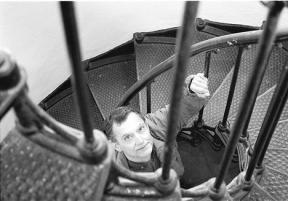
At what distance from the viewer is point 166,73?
3.36m

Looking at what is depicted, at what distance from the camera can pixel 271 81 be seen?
3033mm

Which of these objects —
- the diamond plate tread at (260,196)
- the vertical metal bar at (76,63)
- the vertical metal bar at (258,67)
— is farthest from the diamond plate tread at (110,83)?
the vertical metal bar at (76,63)

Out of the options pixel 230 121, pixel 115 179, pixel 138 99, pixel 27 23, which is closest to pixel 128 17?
pixel 138 99

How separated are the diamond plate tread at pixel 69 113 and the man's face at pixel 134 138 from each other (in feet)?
4.32

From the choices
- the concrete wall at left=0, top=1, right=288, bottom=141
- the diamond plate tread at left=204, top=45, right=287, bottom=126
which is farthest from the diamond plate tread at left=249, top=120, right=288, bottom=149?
the concrete wall at left=0, top=1, right=288, bottom=141

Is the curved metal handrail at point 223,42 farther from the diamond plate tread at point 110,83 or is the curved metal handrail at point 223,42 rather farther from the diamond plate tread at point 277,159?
the diamond plate tread at point 110,83

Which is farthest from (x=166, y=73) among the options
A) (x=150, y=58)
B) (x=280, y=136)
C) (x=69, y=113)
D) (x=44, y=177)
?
(x=44, y=177)

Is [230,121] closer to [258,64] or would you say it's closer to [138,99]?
[138,99]

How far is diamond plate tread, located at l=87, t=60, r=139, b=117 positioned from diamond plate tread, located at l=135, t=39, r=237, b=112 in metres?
0.26

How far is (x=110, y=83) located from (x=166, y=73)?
0.57 metres

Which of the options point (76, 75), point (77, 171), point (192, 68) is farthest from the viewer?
point (192, 68)

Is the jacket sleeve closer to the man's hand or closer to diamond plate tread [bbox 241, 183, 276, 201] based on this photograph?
the man's hand

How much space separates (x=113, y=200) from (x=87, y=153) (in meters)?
0.17

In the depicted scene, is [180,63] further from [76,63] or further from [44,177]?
[44,177]
